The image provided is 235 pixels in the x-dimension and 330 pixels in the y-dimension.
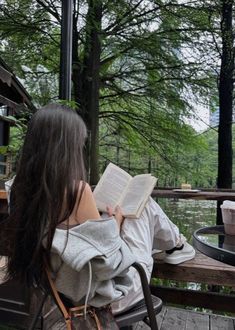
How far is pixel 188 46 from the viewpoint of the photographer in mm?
5352

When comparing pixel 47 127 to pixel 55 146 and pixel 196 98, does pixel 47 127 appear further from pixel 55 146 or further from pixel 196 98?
pixel 196 98

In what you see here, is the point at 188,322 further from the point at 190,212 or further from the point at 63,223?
the point at 190,212

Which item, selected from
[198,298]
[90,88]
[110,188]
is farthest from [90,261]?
[90,88]

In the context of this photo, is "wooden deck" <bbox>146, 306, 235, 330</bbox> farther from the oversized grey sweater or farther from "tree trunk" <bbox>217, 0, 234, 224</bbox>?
"tree trunk" <bbox>217, 0, 234, 224</bbox>

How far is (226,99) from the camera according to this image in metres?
5.29

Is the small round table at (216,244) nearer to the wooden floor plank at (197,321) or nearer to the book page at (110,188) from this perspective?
the book page at (110,188)

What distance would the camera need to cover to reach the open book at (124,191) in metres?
1.20

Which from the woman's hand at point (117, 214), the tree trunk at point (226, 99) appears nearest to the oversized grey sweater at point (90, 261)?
the woman's hand at point (117, 214)

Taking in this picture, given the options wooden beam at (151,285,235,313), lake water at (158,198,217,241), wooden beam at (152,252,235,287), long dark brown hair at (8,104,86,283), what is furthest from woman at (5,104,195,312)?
lake water at (158,198,217,241)

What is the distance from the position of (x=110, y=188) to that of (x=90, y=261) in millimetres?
459

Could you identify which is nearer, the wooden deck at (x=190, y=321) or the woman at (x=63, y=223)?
the woman at (x=63, y=223)

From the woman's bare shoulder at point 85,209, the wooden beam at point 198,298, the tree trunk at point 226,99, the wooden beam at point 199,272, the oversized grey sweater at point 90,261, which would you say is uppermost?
the tree trunk at point 226,99

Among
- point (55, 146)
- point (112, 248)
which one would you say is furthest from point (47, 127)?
point (112, 248)

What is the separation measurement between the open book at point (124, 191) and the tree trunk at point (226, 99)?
13.1 feet
